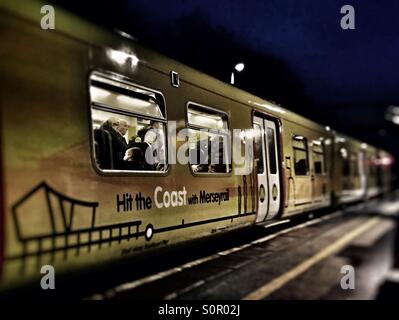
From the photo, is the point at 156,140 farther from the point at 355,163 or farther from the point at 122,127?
the point at 355,163

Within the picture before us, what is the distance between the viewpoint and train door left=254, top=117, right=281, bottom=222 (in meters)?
7.85

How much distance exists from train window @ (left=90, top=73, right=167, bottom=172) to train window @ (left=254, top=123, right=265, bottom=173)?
2.86 m

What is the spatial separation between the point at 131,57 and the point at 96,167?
4.56 feet

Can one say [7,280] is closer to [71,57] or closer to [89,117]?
[89,117]

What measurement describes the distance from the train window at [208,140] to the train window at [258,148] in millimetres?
1114

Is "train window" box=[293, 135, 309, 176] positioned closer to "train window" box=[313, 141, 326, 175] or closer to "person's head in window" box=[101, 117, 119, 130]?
"train window" box=[313, 141, 326, 175]

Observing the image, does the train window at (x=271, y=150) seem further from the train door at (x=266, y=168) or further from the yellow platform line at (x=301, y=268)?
the yellow platform line at (x=301, y=268)

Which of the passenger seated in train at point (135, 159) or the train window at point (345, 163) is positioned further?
the train window at point (345, 163)

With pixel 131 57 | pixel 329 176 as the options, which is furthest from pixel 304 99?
pixel 131 57

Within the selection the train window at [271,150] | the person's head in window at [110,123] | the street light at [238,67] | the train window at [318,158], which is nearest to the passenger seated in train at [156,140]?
the person's head in window at [110,123]

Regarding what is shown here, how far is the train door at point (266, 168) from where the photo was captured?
7852mm

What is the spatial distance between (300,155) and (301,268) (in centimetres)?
296

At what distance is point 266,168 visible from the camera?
8.10 meters

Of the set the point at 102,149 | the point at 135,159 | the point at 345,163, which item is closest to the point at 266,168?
the point at 135,159
